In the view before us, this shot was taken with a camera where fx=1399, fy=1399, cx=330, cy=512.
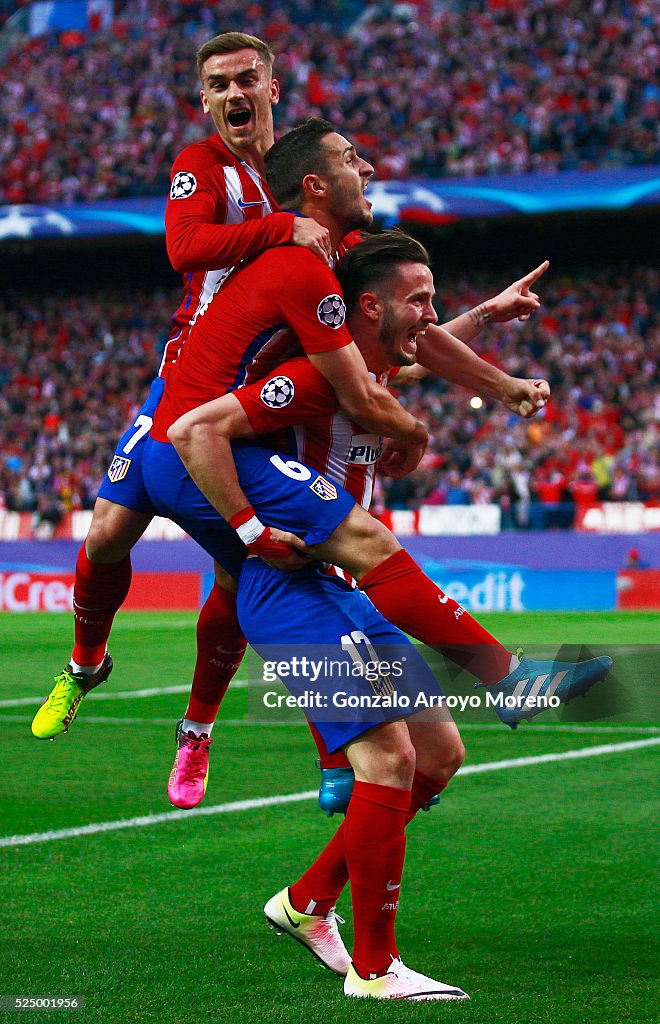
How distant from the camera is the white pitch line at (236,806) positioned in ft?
20.3

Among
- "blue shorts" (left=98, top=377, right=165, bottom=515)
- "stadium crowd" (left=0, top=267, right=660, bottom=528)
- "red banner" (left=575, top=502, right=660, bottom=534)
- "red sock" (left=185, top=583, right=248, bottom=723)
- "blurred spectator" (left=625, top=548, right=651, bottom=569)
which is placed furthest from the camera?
"stadium crowd" (left=0, top=267, right=660, bottom=528)

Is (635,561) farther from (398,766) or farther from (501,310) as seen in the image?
(398,766)

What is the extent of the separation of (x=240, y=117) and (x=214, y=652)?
1.95 m

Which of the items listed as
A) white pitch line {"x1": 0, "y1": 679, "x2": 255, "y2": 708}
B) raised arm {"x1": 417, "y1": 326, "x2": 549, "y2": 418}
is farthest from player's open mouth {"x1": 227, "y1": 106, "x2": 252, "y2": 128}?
white pitch line {"x1": 0, "y1": 679, "x2": 255, "y2": 708}

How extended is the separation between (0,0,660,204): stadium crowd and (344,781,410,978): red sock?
24.0 meters

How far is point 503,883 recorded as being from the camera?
17.5ft

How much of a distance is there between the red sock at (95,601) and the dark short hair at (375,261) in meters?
1.56

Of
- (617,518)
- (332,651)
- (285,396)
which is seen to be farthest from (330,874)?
(617,518)

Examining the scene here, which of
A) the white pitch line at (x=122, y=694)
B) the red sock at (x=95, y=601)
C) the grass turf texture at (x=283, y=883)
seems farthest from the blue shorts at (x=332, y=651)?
the white pitch line at (x=122, y=694)

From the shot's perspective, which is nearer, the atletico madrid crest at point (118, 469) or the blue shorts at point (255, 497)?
the blue shorts at point (255, 497)

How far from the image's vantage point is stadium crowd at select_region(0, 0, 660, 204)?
27.0m

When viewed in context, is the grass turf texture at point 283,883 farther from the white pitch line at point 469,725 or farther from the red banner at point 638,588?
the red banner at point 638,588

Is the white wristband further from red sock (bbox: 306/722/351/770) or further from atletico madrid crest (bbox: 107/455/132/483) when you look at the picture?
atletico madrid crest (bbox: 107/455/132/483)

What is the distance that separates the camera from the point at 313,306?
4051 mm
